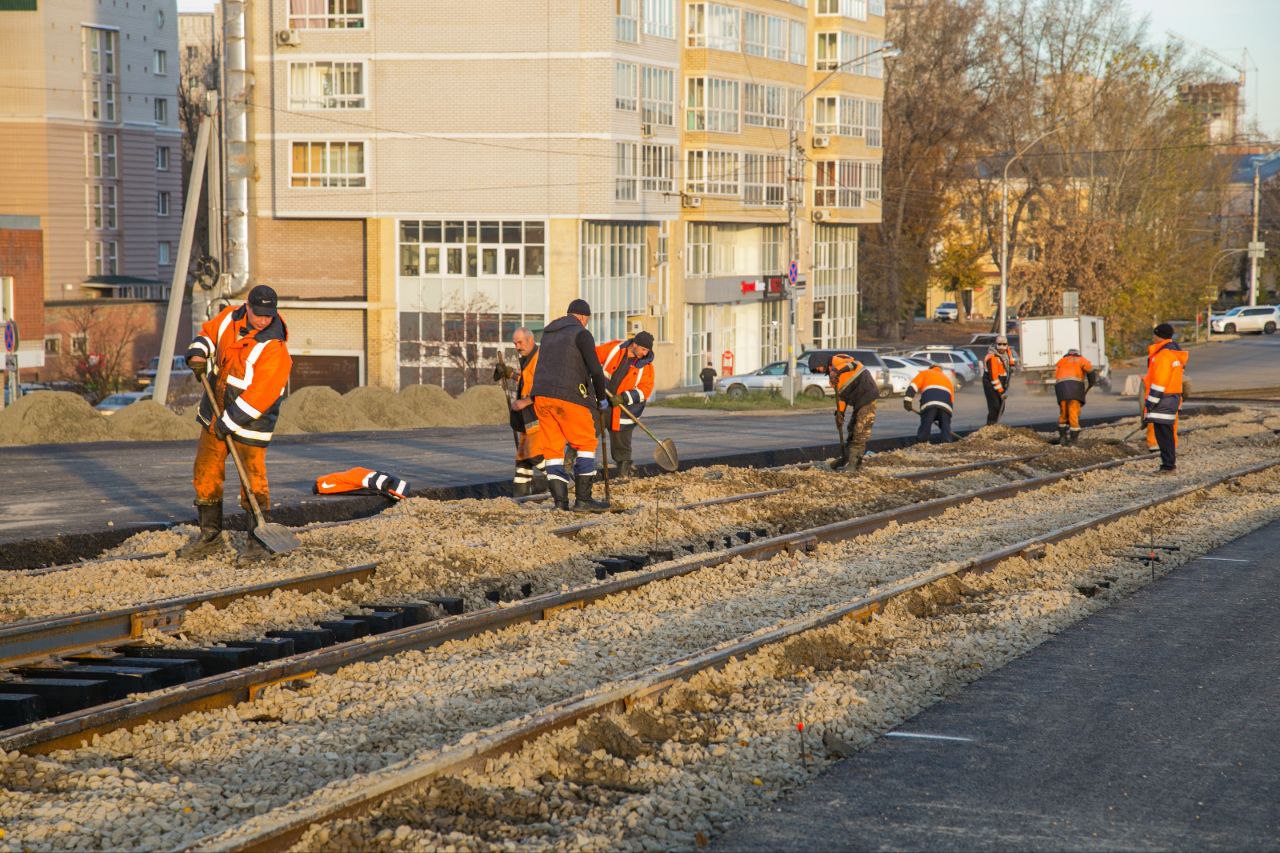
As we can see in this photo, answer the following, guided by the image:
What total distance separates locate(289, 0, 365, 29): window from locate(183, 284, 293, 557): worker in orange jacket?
4394 cm

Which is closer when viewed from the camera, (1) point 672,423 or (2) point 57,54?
(1) point 672,423

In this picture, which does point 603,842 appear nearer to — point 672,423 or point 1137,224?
point 672,423

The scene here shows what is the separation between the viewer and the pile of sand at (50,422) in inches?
918

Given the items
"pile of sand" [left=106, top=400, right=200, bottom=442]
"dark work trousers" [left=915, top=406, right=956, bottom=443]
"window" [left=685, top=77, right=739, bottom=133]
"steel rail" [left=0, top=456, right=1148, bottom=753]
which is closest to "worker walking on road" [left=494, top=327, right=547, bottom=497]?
"steel rail" [left=0, top=456, right=1148, bottom=753]

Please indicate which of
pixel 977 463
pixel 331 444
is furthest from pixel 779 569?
pixel 331 444

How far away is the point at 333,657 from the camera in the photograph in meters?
7.98

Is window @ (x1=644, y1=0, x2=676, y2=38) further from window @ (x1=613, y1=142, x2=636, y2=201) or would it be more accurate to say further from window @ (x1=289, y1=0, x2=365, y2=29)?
window @ (x1=289, y1=0, x2=365, y2=29)

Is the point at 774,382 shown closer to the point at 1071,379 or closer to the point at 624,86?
the point at 624,86

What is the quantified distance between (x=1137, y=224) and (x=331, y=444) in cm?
5769

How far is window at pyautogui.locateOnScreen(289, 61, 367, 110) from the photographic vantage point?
172 feet

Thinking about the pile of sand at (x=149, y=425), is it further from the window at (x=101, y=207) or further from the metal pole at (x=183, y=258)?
the window at (x=101, y=207)

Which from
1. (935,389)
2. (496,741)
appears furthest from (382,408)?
(496,741)

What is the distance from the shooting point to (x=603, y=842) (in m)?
5.51

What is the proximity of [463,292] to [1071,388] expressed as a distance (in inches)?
1259
